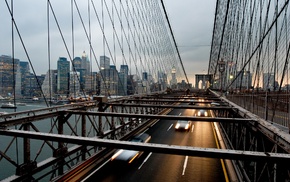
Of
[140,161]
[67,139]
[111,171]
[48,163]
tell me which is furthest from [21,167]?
[140,161]

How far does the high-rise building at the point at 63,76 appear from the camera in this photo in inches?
668

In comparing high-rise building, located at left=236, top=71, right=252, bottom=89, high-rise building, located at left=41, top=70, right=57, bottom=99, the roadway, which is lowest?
the roadway

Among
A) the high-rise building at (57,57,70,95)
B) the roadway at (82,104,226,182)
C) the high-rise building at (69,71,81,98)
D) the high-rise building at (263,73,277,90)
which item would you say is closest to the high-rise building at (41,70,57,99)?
the high-rise building at (57,57,70,95)

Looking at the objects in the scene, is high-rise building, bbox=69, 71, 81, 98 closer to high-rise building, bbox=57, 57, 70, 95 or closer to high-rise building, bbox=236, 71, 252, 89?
high-rise building, bbox=57, 57, 70, 95

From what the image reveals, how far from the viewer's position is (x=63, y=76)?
18.9 m

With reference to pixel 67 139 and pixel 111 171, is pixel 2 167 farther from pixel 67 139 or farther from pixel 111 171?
pixel 67 139

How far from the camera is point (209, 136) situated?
20.7m

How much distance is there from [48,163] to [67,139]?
16.4 ft

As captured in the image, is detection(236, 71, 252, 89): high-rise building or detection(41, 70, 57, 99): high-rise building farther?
detection(236, 71, 252, 89): high-rise building

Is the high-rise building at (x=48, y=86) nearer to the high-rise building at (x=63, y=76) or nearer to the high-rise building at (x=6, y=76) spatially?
the high-rise building at (x=63, y=76)

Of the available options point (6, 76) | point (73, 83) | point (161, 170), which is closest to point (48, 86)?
point (6, 76)

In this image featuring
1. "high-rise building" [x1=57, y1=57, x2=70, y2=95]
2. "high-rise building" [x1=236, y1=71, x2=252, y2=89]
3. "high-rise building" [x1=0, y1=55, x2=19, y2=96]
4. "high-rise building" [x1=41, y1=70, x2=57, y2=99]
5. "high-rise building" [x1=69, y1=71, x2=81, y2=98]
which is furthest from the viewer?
"high-rise building" [x1=57, y1=57, x2=70, y2=95]

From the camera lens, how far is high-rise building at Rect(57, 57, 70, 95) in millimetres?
16972

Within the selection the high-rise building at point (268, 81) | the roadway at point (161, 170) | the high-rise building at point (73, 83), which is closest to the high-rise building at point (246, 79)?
the high-rise building at point (268, 81)
